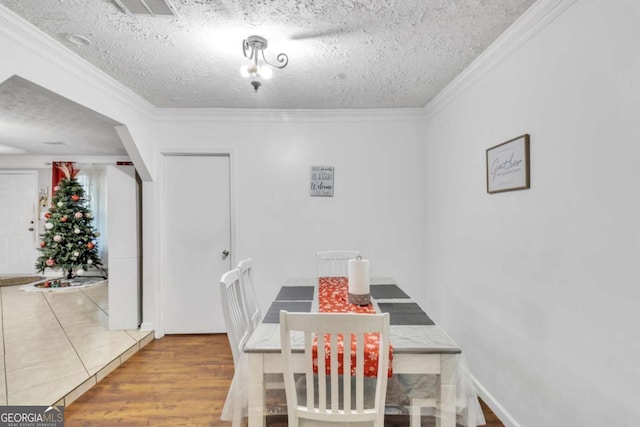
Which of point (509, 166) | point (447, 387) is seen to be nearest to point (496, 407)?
point (447, 387)

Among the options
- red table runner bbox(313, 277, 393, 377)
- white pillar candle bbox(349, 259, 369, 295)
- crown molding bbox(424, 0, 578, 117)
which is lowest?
red table runner bbox(313, 277, 393, 377)

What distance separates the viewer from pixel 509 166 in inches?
77.0

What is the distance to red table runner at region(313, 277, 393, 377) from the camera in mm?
1322

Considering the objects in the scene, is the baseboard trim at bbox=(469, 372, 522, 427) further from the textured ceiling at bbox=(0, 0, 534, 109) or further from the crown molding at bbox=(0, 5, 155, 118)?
the crown molding at bbox=(0, 5, 155, 118)

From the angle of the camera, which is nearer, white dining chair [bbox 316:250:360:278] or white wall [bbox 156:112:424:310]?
white dining chair [bbox 316:250:360:278]

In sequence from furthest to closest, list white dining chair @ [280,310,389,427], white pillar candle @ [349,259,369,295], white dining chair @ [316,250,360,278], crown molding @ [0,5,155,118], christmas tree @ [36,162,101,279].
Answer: christmas tree @ [36,162,101,279], white dining chair @ [316,250,360,278], white pillar candle @ [349,259,369,295], crown molding @ [0,5,155,118], white dining chair @ [280,310,389,427]

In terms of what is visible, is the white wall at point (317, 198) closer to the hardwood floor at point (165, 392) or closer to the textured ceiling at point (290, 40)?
the textured ceiling at point (290, 40)

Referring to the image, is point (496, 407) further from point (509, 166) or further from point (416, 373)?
point (509, 166)

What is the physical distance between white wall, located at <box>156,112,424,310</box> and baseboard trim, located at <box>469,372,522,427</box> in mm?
1231

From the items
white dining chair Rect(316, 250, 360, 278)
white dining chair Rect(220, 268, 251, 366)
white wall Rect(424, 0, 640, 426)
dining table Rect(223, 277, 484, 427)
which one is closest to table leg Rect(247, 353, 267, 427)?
dining table Rect(223, 277, 484, 427)

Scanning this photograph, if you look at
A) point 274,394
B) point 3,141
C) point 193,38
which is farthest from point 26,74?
point 3,141

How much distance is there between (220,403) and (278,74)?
2408mm

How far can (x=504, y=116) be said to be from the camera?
6.65ft

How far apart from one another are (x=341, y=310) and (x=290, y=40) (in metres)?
1.65
